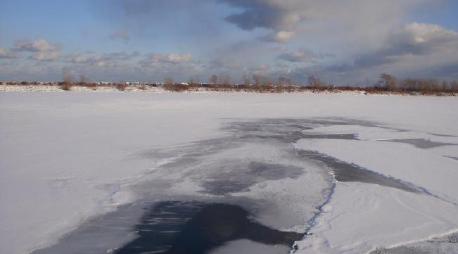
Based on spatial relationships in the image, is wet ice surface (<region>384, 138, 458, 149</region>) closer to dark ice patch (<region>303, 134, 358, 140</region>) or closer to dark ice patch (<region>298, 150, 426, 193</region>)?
dark ice patch (<region>303, 134, 358, 140</region>)

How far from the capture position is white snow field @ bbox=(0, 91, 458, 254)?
4.20m

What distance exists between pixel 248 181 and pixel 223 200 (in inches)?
41.3

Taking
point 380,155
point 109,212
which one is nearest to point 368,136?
point 380,155

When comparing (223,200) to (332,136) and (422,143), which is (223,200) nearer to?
(422,143)

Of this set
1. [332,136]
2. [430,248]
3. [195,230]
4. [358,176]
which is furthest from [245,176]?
[332,136]

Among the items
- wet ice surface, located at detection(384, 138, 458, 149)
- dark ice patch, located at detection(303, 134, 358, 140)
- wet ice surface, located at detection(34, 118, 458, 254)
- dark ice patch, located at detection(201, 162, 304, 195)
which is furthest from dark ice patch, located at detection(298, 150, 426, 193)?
dark ice patch, located at detection(303, 134, 358, 140)

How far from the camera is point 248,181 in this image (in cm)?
647

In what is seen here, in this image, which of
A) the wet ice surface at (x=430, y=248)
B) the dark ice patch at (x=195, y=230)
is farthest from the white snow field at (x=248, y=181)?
the dark ice patch at (x=195, y=230)

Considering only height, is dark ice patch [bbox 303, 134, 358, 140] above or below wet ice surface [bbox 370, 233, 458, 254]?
above

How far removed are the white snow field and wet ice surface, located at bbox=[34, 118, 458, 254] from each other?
0.02 m

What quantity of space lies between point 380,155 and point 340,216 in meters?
4.17

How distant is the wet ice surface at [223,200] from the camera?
161 inches

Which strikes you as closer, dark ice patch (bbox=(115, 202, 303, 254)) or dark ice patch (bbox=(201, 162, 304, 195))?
dark ice patch (bbox=(115, 202, 303, 254))

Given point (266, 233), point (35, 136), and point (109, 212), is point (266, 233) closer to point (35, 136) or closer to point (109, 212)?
point (109, 212)
